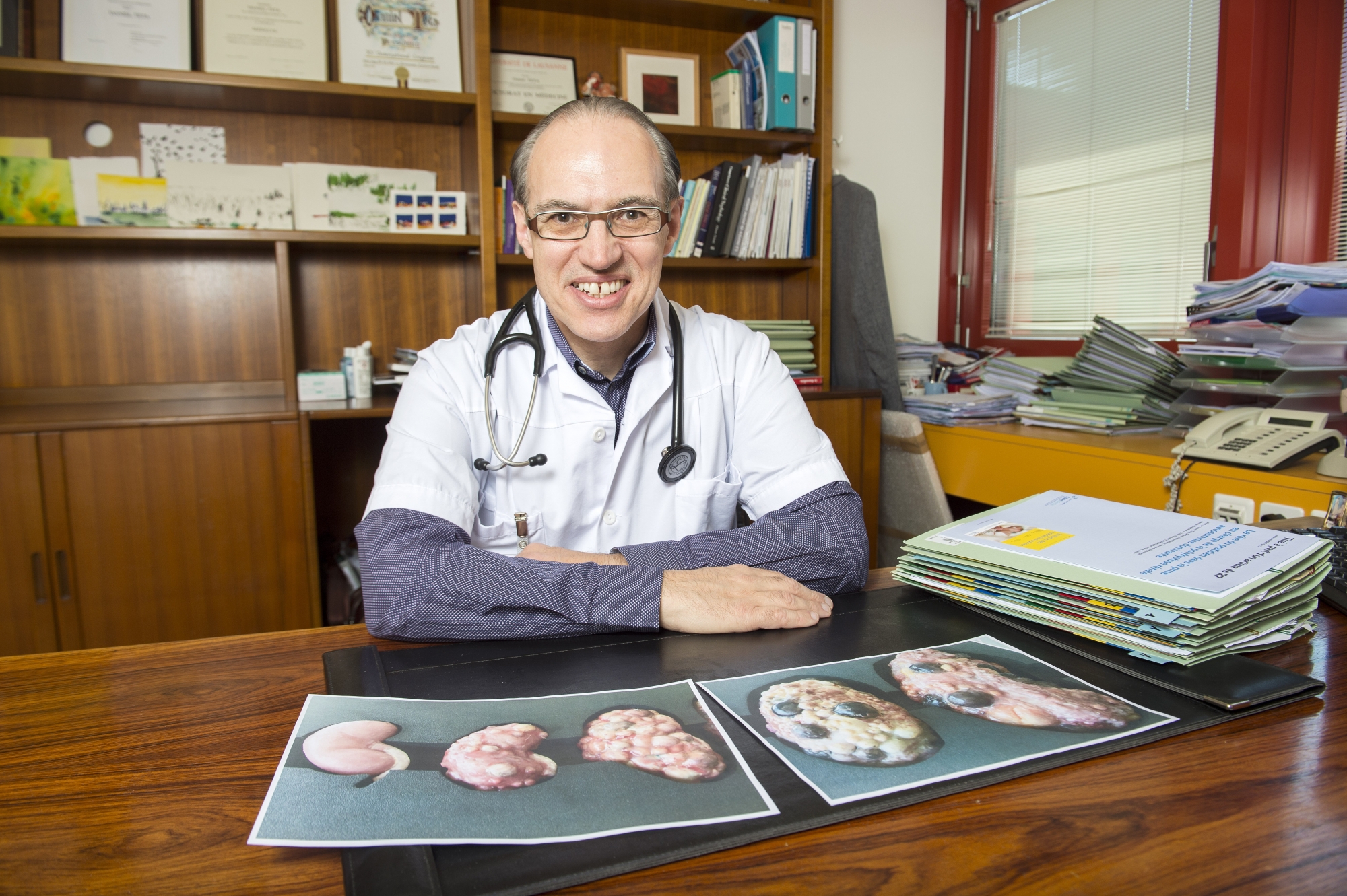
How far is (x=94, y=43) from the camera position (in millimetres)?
2100

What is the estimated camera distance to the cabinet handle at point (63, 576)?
6.43 ft

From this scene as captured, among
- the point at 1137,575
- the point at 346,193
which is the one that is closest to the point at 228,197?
the point at 346,193

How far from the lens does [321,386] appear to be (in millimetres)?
2279

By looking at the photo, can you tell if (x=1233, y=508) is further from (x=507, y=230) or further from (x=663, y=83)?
(x=663, y=83)

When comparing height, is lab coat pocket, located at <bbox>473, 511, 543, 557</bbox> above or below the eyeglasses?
below

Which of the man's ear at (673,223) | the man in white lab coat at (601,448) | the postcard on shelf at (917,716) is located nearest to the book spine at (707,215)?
the man in white lab coat at (601,448)

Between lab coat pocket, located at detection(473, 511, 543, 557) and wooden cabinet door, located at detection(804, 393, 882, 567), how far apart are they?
4.36ft

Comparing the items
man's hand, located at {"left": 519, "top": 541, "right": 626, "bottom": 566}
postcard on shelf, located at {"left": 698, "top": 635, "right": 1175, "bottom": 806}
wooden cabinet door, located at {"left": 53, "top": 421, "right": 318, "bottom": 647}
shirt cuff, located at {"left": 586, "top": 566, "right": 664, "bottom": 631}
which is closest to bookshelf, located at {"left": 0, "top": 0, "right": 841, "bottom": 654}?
wooden cabinet door, located at {"left": 53, "top": 421, "right": 318, "bottom": 647}

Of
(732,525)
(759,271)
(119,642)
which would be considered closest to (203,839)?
(732,525)

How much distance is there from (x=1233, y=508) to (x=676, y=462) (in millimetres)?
1133

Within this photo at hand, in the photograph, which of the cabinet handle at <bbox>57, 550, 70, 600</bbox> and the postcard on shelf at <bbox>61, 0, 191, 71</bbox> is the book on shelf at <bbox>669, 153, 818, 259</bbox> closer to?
the postcard on shelf at <bbox>61, 0, 191, 71</bbox>

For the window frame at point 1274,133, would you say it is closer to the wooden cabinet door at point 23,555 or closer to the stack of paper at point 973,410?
the stack of paper at point 973,410

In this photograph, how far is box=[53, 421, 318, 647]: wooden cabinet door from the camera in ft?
6.49

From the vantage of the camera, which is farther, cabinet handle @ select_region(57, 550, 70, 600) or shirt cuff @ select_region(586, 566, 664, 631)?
cabinet handle @ select_region(57, 550, 70, 600)
